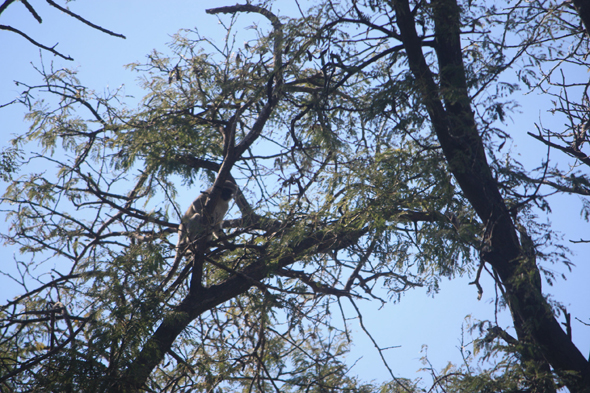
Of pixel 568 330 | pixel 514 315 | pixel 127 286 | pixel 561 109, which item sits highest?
pixel 561 109

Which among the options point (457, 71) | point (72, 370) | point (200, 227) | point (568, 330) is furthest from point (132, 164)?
point (568, 330)

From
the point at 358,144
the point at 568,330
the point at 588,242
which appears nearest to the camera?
the point at 588,242

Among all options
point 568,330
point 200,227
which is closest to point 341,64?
point 200,227

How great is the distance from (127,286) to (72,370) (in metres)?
0.72

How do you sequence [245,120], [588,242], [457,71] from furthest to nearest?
[245,120] → [457,71] → [588,242]

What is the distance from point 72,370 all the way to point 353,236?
8.31ft

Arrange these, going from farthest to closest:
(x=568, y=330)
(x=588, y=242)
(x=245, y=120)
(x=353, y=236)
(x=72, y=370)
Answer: (x=245, y=120), (x=353, y=236), (x=568, y=330), (x=72, y=370), (x=588, y=242)

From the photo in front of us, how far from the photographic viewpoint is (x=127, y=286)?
3.79m

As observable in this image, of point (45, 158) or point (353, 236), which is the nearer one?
point (353, 236)

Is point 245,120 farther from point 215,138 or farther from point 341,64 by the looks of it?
point 341,64

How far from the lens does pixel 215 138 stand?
566cm

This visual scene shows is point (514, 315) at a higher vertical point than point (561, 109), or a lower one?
lower

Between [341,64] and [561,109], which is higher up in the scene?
[341,64]

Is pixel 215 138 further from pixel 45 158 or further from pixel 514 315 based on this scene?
pixel 514 315
